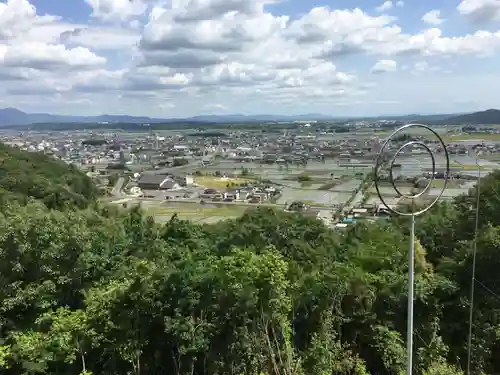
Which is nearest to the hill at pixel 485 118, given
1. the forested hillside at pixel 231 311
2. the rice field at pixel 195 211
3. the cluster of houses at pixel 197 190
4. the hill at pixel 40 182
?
the cluster of houses at pixel 197 190

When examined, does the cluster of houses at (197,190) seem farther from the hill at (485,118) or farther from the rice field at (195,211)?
the hill at (485,118)

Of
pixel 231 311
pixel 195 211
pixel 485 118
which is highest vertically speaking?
pixel 485 118

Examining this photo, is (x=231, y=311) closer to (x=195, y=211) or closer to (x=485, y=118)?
(x=195, y=211)

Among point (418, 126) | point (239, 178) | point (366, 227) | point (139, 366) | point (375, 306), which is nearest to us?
point (418, 126)

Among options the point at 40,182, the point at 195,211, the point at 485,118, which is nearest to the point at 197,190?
the point at 195,211

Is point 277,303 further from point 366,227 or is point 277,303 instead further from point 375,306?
point 366,227

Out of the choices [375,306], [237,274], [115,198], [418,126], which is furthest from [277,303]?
[115,198]

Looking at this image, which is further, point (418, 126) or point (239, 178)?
point (239, 178)
